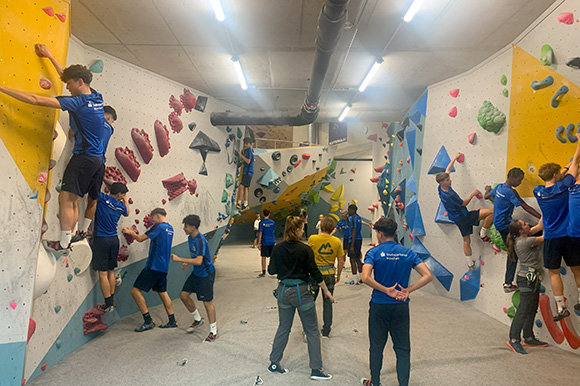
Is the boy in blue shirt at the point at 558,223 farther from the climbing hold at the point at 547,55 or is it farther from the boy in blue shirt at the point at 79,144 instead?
the boy in blue shirt at the point at 79,144

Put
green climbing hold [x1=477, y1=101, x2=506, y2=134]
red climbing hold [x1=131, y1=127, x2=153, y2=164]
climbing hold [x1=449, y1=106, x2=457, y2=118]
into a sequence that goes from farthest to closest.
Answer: climbing hold [x1=449, y1=106, x2=457, y2=118]
red climbing hold [x1=131, y1=127, x2=153, y2=164]
green climbing hold [x1=477, y1=101, x2=506, y2=134]

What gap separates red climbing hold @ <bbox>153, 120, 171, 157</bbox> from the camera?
15.1ft

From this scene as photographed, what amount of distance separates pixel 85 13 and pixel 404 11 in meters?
3.26

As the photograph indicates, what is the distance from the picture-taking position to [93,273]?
3.58 metres

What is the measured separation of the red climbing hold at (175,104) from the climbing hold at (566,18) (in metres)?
4.75

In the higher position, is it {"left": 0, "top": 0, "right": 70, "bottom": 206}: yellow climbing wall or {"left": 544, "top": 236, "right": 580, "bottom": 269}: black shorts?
{"left": 0, "top": 0, "right": 70, "bottom": 206}: yellow climbing wall

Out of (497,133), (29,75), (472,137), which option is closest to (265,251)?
(472,137)

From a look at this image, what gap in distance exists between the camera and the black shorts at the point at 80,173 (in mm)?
2691

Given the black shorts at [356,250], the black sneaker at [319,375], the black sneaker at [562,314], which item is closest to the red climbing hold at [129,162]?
the black sneaker at [319,375]

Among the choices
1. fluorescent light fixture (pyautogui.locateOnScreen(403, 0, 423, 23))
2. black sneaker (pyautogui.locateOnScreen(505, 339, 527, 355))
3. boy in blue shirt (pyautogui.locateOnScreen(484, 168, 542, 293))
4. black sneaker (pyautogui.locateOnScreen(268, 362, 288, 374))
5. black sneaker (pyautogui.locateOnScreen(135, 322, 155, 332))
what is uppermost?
fluorescent light fixture (pyautogui.locateOnScreen(403, 0, 423, 23))

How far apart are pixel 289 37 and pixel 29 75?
106 inches

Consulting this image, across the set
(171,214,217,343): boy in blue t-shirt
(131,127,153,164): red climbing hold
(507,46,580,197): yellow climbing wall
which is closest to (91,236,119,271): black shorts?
(171,214,217,343): boy in blue t-shirt

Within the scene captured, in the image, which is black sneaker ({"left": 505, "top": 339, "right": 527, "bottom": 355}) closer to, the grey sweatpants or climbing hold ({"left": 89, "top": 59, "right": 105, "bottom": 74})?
the grey sweatpants

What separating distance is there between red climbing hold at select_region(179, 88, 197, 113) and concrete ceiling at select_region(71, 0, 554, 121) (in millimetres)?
169
